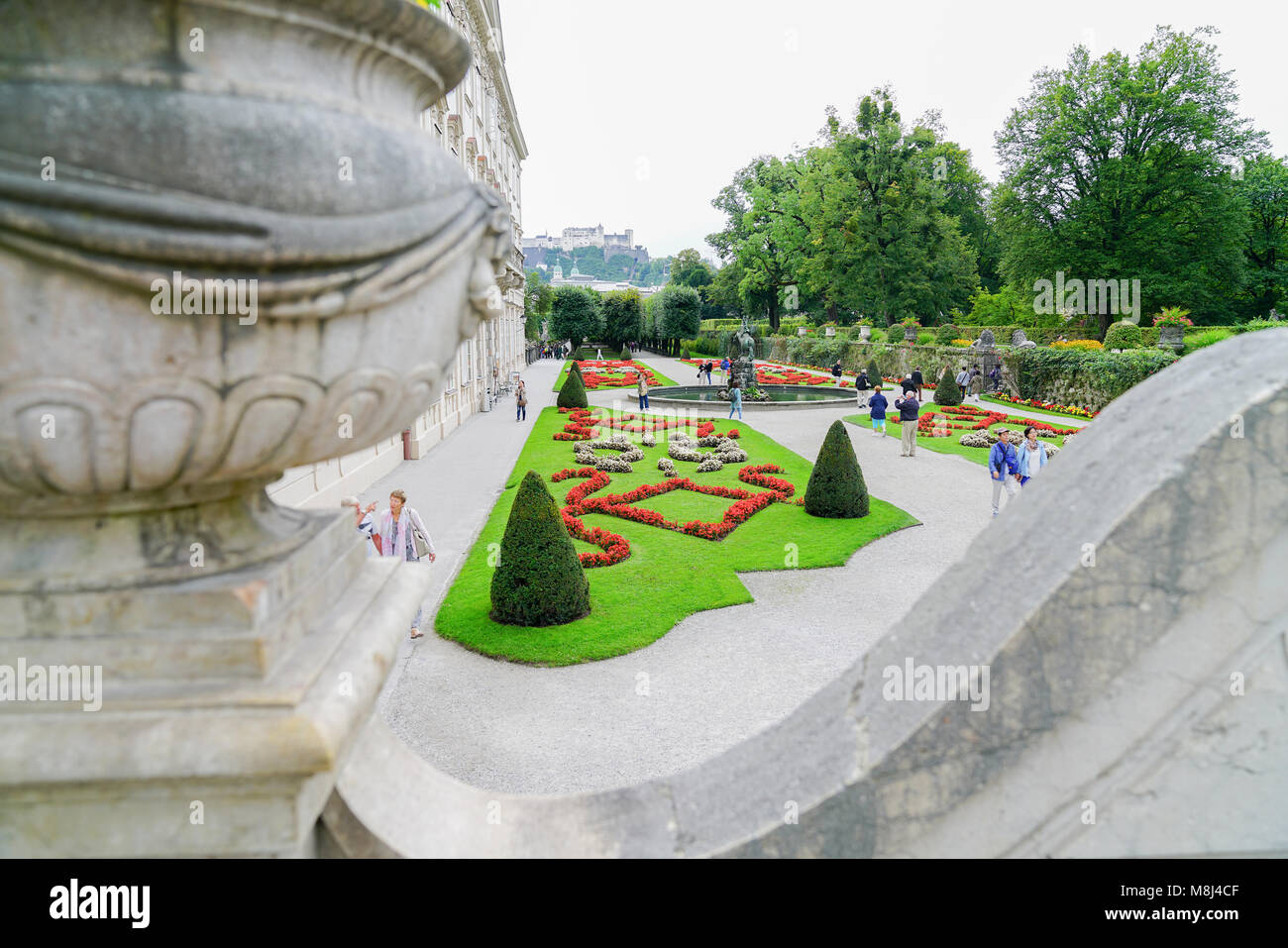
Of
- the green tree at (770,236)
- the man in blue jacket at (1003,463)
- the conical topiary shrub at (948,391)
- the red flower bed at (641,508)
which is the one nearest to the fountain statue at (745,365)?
the conical topiary shrub at (948,391)

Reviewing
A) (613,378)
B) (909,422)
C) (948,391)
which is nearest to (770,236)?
(613,378)

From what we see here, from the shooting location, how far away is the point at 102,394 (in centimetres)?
113

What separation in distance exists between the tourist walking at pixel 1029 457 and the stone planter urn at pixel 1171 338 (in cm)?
1754

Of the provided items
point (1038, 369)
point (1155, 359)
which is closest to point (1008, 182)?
point (1038, 369)

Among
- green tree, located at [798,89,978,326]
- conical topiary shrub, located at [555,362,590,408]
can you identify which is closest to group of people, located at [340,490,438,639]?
conical topiary shrub, located at [555,362,590,408]

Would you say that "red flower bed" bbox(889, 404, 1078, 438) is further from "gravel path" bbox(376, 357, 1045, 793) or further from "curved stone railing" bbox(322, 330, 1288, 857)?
Answer: "curved stone railing" bbox(322, 330, 1288, 857)

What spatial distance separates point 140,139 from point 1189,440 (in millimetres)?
1891

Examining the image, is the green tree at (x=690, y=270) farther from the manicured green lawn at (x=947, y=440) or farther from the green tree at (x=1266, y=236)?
the manicured green lawn at (x=947, y=440)

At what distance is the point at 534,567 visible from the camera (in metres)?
8.53

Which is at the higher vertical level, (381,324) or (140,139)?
(140,139)

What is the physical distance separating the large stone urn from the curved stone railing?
0.39 meters

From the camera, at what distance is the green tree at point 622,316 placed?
76.6m

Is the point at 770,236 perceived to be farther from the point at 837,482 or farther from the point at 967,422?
the point at 837,482

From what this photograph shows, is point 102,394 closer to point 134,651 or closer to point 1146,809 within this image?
point 134,651
